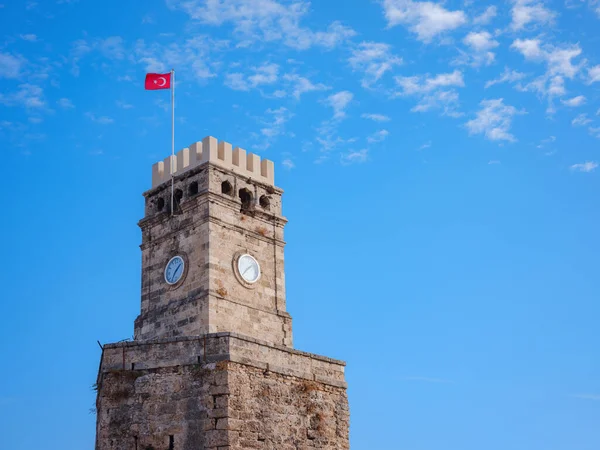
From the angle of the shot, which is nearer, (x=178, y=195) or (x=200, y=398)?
(x=200, y=398)

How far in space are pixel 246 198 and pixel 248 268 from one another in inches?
115

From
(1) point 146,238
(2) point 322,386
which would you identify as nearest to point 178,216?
(1) point 146,238

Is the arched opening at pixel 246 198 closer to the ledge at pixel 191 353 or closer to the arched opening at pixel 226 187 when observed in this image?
the arched opening at pixel 226 187

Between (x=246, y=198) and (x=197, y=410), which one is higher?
(x=246, y=198)

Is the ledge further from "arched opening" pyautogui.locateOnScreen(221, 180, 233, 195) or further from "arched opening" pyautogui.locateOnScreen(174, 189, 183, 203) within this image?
"arched opening" pyautogui.locateOnScreen(174, 189, 183, 203)

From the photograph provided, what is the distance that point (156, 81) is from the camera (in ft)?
104

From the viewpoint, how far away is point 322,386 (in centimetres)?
1700

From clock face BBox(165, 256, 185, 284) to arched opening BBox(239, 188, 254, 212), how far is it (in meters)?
3.30

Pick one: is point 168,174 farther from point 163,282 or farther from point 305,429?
point 305,429

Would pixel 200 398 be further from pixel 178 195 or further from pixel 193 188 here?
pixel 178 195

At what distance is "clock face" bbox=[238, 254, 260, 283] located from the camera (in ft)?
106

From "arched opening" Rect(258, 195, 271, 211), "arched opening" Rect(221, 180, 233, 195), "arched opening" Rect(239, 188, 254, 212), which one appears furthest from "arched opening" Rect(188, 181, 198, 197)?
"arched opening" Rect(258, 195, 271, 211)

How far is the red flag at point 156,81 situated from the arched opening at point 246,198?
197 inches

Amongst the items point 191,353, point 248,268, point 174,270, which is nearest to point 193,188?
point 174,270
